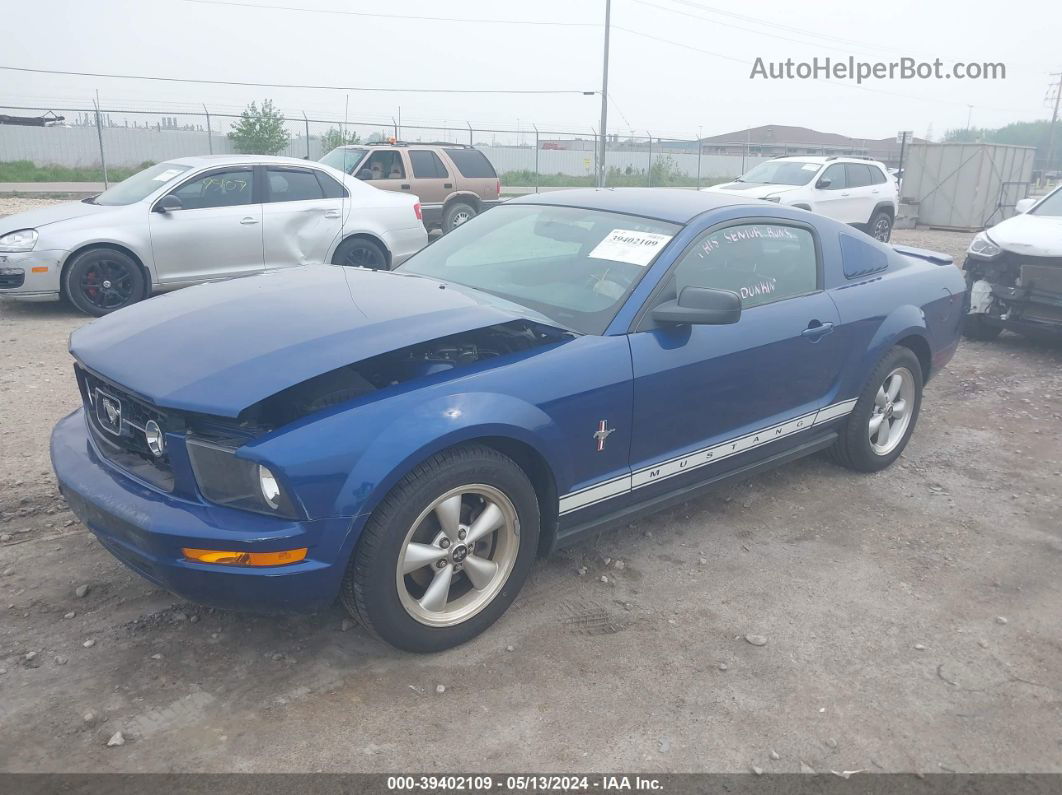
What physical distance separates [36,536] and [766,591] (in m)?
3.19

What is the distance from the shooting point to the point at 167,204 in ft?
26.3

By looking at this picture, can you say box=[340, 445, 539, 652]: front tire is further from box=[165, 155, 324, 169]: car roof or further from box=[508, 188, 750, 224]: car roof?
box=[165, 155, 324, 169]: car roof

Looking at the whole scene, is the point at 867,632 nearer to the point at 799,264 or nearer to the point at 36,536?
the point at 799,264

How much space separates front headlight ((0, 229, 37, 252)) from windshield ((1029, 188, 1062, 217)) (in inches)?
374

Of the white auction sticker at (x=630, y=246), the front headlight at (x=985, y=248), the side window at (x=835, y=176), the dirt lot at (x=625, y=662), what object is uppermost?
the side window at (x=835, y=176)

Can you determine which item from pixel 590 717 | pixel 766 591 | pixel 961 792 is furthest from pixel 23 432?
pixel 961 792

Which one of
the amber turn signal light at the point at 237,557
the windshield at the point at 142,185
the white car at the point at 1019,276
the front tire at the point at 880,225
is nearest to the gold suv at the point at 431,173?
the windshield at the point at 142,185

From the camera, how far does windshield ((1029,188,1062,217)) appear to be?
8234mm

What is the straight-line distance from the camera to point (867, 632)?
3324 mm

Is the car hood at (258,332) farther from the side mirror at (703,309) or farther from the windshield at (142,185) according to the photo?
the windshield at (142,185)

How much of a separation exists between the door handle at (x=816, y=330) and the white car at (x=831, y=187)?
10.7 metres

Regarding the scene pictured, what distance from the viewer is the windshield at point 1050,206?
8234mm

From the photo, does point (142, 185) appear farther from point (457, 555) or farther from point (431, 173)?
point (457, 555)

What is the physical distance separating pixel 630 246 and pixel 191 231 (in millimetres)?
5796
